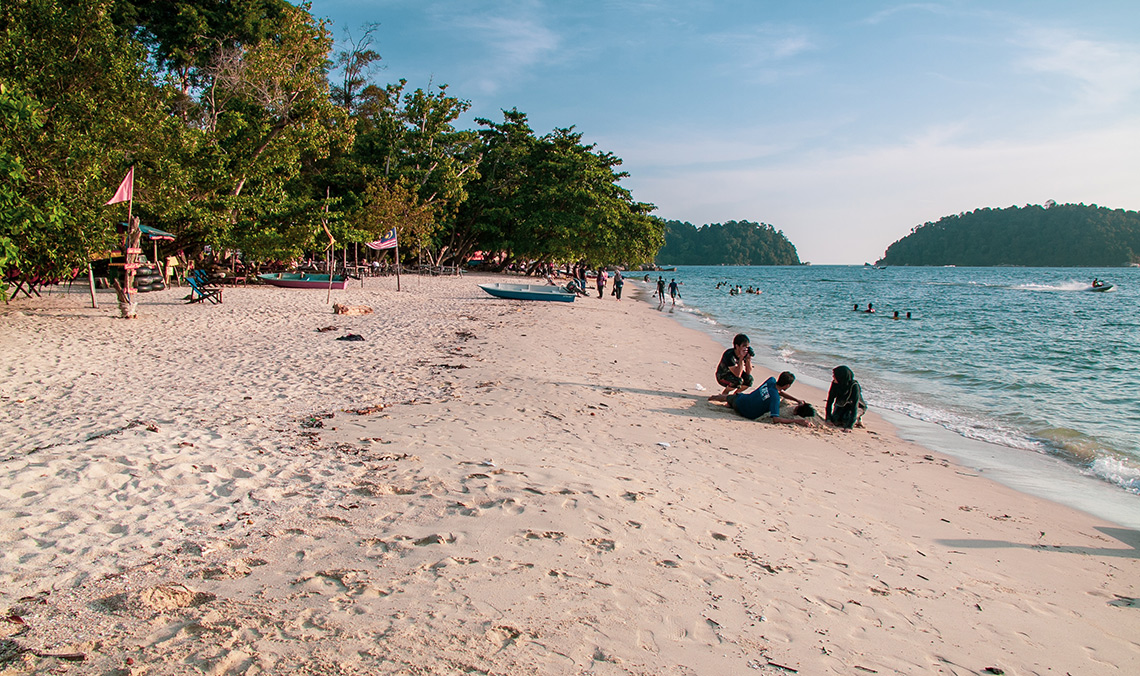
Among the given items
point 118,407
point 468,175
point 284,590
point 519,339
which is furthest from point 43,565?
point 468,175

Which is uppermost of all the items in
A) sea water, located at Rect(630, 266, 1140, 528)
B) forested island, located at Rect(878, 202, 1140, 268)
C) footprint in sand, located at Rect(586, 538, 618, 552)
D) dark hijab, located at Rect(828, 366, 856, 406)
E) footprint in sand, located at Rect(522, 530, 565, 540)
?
forested island, located at Rect(878, 202, 1140, 268)

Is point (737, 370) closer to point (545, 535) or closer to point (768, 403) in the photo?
point (768, 403)

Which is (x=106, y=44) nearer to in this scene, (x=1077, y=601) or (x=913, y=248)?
(x=1077, y=601)

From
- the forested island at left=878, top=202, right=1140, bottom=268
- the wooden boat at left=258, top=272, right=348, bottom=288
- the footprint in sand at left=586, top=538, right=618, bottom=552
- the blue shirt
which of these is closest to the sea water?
the blue shirt

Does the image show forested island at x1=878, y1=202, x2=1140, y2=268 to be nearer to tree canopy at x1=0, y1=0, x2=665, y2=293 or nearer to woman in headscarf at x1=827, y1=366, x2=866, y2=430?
tree canopy at x1=0, y1=0, x2=665, y2=293

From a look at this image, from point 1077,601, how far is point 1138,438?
22.3 ft

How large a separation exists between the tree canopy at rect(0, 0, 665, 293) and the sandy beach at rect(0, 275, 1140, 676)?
16.2 ft

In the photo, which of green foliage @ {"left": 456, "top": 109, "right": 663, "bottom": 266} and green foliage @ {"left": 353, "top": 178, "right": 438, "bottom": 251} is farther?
green foliage @ {"left": 456, "top": 109, "right": 663, "bottom": 266}

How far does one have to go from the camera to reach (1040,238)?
451 feet

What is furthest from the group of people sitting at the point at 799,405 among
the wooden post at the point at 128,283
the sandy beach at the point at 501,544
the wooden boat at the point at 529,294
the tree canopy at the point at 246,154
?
the wooden boat at the point at 529,294

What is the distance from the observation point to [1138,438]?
8766 mm

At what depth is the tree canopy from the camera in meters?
11.2

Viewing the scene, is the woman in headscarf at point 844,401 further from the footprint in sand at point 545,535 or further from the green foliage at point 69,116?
the green foliage at point 69,116

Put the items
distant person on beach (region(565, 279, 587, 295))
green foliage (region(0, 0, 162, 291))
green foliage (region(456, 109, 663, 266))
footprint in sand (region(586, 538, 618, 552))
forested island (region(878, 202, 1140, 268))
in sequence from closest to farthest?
footprint in sand (region(586, 538, 618, 552)) → green foliage (region(0, 0, 162, 291)) → distant person on beach (region(565, 279, 587, 295)) → green foliage (region(456, 109, 663, 266)) → forested island (region(878, 202, 1140, 268))
